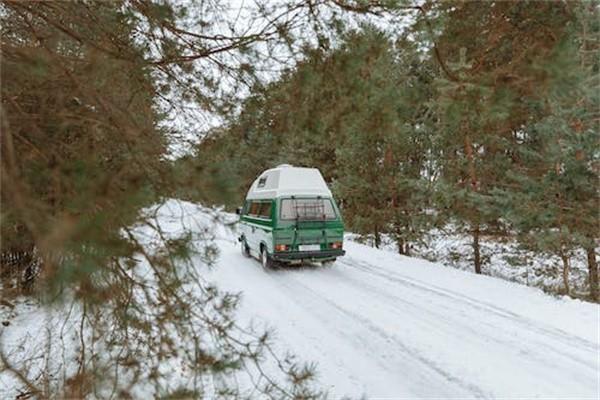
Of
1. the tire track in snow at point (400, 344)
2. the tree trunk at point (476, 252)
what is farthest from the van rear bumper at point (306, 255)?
the tree trunk at point (476, 252)

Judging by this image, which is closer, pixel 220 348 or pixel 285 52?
pixel 220 348

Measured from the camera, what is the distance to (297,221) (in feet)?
29.4

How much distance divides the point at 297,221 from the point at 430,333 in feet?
14.3

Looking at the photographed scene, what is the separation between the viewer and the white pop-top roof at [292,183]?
9258 millimetres

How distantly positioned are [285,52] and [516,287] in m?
6.49

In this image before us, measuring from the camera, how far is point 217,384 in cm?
222

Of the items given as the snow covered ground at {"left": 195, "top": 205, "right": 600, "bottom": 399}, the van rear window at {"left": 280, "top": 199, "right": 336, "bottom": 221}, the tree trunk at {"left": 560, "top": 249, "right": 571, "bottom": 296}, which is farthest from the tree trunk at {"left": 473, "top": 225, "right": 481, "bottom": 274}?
the van rear window at {"left": 280, "top": 199, "right": 336, "bottom": 221}

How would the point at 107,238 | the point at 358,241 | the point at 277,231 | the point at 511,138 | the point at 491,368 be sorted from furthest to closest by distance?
the point at 358,241, the point at 277,231, the point at 511,138, the point at 491,368, the point at 107,238

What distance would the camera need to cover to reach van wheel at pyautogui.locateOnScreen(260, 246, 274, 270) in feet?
30.6

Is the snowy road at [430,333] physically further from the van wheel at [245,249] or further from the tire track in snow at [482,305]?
the van wheel at [245,249]

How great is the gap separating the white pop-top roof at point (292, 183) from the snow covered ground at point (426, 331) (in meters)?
1.98

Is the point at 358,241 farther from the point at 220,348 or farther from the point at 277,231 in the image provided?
the point at 220,348

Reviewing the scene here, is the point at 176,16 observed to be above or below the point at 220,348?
above

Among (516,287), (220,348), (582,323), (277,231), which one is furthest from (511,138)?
(220,348)
